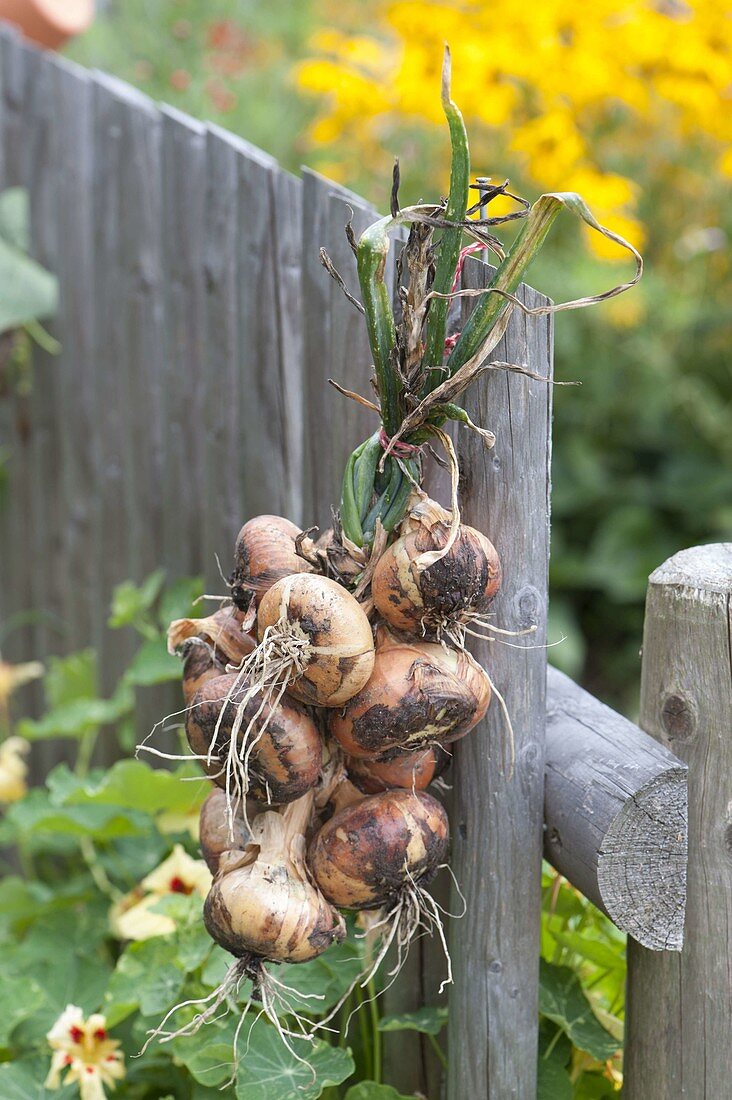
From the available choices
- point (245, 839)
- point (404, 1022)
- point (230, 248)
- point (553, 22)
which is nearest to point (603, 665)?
point (553, 22)

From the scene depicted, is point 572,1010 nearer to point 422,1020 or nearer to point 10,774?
point 422,1020

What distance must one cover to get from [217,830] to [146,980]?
484 millimetres

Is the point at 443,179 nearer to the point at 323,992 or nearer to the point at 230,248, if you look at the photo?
the point at 230,248

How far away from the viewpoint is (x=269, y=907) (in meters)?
1.10

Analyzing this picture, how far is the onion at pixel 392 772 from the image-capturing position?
117 cm

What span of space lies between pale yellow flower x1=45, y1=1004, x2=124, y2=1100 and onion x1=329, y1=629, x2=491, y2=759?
72cm

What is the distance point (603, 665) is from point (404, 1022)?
2.77 metres

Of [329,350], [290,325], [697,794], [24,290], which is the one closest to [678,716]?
[697,794]

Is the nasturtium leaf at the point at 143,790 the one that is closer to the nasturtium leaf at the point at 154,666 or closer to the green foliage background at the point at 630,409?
the nasturtium leaf at the point at 154,666

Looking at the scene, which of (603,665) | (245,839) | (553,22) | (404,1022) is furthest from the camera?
(603,665)

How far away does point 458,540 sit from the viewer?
3.63ft

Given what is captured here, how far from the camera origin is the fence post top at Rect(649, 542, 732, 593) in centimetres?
122

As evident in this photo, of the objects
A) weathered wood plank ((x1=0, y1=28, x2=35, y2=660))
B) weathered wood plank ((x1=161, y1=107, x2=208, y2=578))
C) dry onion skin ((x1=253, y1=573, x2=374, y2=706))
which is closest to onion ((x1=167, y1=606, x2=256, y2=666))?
dry onion skin ((x1=253, y1=573, x2=374, y2=706))

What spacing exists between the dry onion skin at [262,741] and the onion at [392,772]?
0.20 ft
